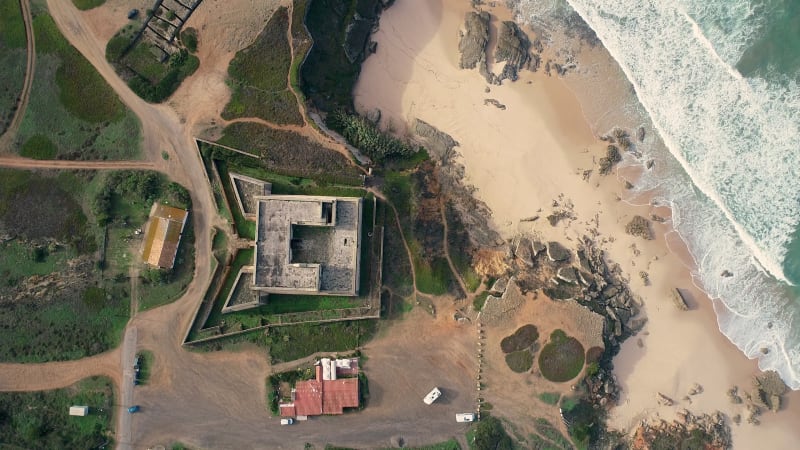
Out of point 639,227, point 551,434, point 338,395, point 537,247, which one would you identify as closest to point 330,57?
point 537,247

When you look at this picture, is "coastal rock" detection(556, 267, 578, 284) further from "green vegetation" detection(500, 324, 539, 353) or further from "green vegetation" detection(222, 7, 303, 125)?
"green vegetation" detection(222, 7, 303, 125)

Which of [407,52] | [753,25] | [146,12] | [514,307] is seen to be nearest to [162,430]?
[514,307]

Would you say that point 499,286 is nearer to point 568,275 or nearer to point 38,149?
point 568,275

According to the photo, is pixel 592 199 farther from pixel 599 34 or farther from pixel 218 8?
pixel 218 8

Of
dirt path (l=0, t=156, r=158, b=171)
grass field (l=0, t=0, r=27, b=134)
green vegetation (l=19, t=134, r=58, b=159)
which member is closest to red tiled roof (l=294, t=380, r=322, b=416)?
dirt path (l=0, t=156, r=158, b=171)

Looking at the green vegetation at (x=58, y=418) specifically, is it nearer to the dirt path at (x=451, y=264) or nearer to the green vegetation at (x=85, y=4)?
the dirt path at (x=451, y=264)

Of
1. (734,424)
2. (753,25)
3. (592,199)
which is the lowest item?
(734,424)
